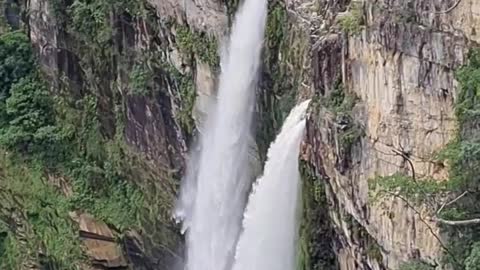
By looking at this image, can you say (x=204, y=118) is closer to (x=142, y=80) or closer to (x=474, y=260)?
(x=142, y=80)

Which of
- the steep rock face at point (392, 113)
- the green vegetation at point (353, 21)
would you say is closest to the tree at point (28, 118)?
the steep rock face at point (392, 113)

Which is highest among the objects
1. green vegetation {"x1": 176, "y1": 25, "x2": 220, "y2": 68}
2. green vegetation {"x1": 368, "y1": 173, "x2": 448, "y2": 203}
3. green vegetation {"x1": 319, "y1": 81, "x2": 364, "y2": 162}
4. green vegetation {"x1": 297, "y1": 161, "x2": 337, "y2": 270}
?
green vegetation {"x1": 176, "y1": 25, "x2": 220, "y2": 68}

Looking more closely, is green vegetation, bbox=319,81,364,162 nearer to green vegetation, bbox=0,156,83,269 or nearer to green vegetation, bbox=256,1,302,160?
green vegetation, bbox=256,1,302,160

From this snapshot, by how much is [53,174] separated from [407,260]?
13.4 m

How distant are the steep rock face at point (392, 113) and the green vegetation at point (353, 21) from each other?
3.3 inches

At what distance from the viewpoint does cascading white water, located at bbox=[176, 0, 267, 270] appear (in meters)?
16.5

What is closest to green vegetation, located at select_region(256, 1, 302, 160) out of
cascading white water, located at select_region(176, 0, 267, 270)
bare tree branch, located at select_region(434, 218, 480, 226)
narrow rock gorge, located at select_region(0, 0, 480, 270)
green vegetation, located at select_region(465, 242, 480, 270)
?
narrow rock gorge, located at select_region(0, 0, 480, 270)

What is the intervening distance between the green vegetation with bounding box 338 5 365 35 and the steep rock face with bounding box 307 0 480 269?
8 centimetres

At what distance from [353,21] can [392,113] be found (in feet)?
4.87

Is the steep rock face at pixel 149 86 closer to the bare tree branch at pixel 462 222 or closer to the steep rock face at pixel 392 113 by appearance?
the steep rock face at pixel 392 113

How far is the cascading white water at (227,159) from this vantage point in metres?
16.5

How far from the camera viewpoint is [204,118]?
18.3m

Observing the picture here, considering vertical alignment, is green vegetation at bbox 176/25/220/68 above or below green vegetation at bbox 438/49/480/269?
above

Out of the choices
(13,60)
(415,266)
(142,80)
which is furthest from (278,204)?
(13,60)
